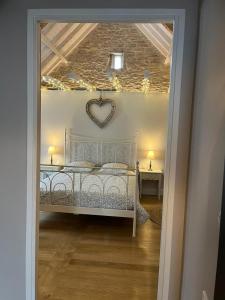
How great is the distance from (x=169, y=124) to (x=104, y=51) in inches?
→ 139

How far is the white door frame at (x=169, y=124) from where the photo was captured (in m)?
1.84

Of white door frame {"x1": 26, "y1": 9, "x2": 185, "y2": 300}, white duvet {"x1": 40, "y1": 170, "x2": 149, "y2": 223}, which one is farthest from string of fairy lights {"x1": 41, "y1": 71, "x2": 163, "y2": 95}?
white door frame {"x1": 26, "y1": 9, "x2": 185, "y2": 300}

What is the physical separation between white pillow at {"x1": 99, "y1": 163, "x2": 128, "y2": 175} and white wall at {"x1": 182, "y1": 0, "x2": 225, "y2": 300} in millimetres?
3571

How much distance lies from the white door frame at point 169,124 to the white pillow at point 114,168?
3199 millimetres

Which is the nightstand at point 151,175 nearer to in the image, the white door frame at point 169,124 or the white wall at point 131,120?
the white wall at point 131,120

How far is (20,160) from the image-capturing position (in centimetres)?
205

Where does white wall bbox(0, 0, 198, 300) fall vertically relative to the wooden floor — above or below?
above

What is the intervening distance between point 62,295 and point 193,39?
7.59 ft

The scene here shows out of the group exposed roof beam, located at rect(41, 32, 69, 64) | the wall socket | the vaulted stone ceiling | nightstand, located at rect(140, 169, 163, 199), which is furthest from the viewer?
nightstand, located at rect(140, 169, 163, 199)

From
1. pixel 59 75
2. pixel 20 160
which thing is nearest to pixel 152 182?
pixel 59 75

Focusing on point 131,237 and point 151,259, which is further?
point 131,237

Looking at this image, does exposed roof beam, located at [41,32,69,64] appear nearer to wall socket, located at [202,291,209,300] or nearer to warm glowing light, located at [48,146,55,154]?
warm glowing light, located at [48,146,55,154]

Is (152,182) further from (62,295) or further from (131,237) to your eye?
(62,295)

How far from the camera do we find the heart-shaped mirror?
20.8 feet
